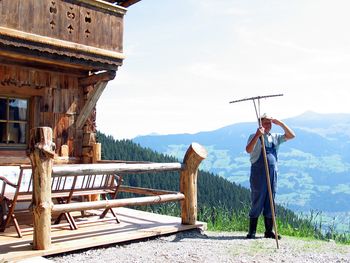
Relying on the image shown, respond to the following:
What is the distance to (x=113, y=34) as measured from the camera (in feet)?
30.8

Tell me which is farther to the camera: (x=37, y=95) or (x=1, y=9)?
(x=37, y=95)

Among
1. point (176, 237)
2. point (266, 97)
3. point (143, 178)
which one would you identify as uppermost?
point (266, 97)

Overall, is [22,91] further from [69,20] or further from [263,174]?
[263,174]

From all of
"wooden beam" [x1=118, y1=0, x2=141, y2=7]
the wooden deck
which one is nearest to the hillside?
"wooden beam" [x1=118, y1=0, x2=141, y2=7]

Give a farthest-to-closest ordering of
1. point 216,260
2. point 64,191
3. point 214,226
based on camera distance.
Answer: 1. point 214,226
2. point 64,191
3. point 216,260

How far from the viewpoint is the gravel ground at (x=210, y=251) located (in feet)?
17.6

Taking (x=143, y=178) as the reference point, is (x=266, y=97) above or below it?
above

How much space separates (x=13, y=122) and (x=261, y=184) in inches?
202

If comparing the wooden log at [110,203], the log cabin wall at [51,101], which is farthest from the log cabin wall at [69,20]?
the wooden log at [110,203]

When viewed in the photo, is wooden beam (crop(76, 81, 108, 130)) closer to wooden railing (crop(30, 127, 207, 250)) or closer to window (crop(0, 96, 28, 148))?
window (crop(0, 96, 28, 148))

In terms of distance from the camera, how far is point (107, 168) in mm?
6039

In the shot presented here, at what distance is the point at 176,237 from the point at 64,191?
1827mm

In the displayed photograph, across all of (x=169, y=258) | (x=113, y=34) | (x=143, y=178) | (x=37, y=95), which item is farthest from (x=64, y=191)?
(x=143, y=178)

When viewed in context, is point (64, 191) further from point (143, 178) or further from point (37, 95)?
point (143, 178)
